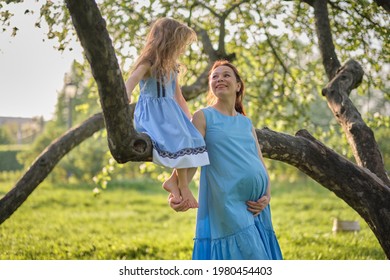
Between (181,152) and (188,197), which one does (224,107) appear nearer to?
(181,152)

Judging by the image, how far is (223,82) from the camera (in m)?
3.65

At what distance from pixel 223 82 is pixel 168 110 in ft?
1.14

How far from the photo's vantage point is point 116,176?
19.9 meters

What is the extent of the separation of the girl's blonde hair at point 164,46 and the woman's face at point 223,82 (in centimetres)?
24

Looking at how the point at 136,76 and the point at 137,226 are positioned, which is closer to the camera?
the point at 136,76

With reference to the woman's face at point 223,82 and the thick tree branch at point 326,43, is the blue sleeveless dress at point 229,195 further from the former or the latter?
the thick tree branch at point 326,43

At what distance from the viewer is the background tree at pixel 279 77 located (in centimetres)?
302

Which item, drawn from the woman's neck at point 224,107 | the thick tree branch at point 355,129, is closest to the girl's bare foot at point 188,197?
the woman's neck at point 224,107

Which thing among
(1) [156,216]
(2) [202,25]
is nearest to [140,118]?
(2) [202,25]

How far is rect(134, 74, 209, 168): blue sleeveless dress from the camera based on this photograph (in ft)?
11.1

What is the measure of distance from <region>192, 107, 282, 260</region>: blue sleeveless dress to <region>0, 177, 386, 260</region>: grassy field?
13.1ft

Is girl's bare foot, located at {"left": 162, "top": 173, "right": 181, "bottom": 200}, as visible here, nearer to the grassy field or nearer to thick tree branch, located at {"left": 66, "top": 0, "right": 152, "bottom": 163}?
thick tree branch, located at {"left": 66, "top": 0, "right": 152, "bottom": 163}

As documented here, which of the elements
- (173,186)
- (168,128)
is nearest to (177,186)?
(173,186)

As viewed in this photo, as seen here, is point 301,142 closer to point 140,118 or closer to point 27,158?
point 140,118
